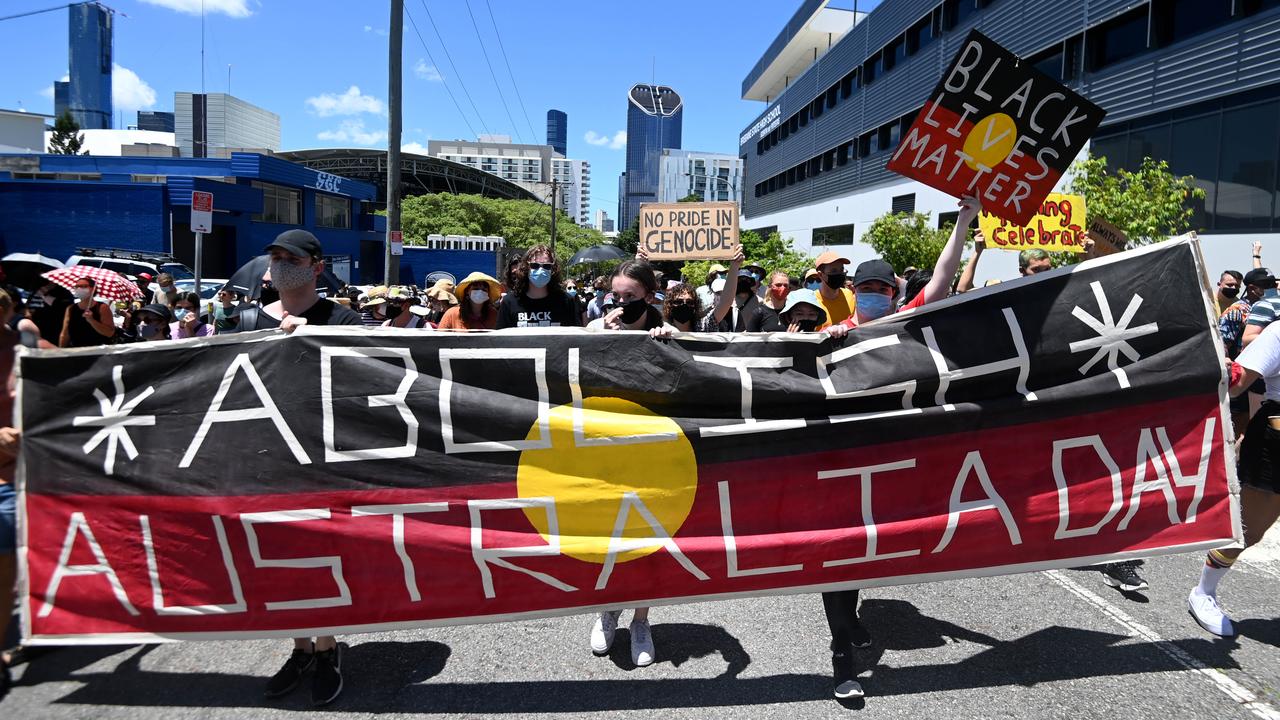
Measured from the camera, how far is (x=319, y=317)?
3.85 meters

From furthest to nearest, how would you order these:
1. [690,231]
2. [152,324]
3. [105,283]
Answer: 1. [152,324]
2. [105,283]
3. [690,231]

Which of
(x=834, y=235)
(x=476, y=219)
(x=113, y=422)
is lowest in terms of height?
(x=113, y=422)

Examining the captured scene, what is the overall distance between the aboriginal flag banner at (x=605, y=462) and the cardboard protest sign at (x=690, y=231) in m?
2.03

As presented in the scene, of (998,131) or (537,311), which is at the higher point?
(998,131)

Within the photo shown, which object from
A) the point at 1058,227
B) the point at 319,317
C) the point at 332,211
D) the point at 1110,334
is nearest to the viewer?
the point at 1110,334

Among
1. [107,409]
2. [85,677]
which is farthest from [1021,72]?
[85,677]

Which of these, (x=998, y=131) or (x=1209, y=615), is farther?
(x=1209, y=615)

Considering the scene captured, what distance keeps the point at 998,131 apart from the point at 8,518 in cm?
490

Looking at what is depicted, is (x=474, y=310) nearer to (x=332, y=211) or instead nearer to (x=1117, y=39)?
(x=1117, y=39)

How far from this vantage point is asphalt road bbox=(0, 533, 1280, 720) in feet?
11.3

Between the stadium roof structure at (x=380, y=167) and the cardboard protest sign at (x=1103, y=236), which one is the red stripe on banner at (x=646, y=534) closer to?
the cardboard protest sign at (x=1103, y=236)

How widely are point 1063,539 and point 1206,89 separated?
16670 mm

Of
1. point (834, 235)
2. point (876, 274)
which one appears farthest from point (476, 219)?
point (876, 274)

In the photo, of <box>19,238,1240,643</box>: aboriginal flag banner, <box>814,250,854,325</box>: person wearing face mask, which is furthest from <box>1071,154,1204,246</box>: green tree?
<box>19,238,1240,643</box>: aboriginal flag banner
